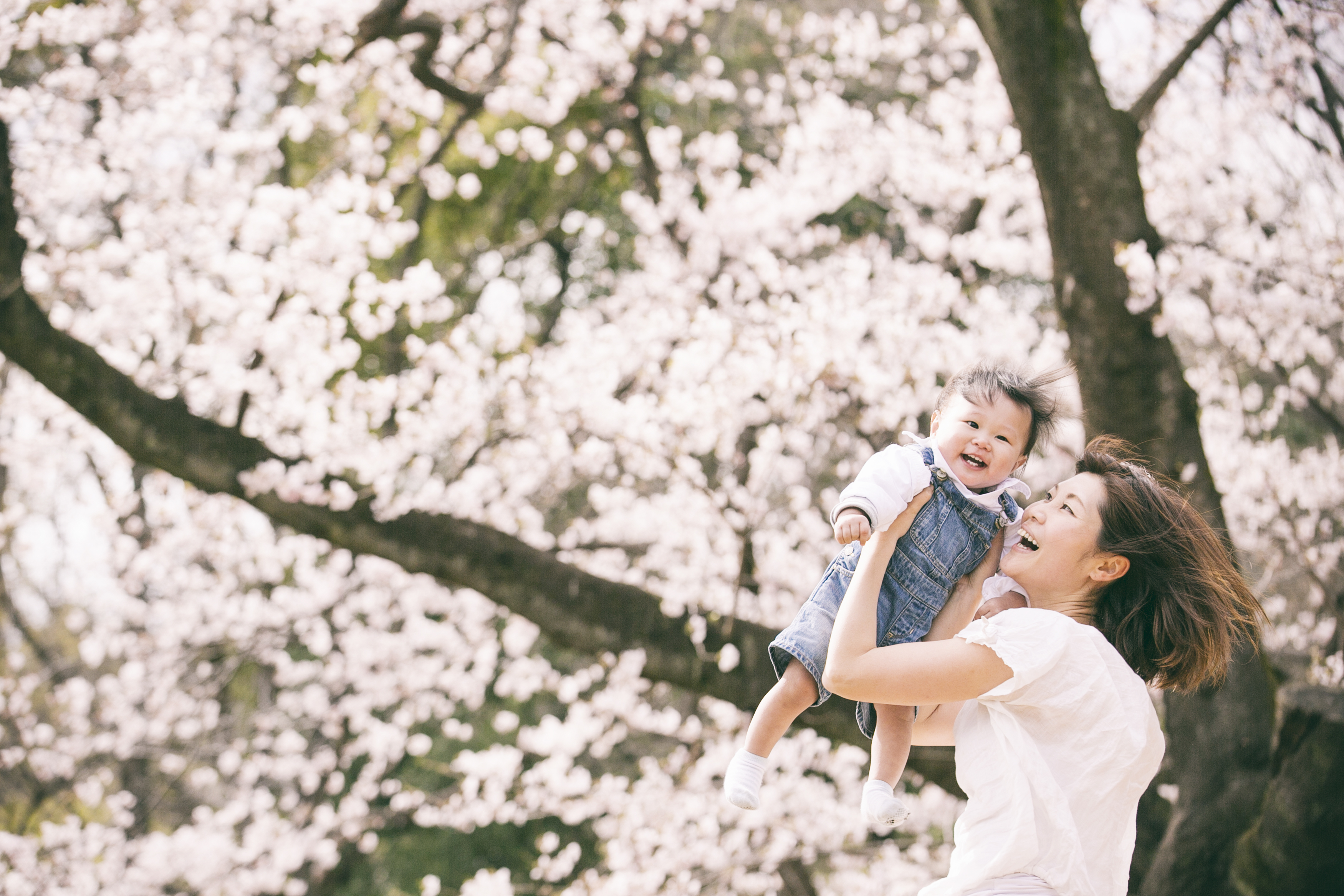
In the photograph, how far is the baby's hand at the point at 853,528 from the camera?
1.76 meters

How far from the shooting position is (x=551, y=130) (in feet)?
32.2

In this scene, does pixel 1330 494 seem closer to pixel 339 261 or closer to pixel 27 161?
pixel 339 261

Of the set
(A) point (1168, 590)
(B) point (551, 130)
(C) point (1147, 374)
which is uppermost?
(B) point (551, 130)

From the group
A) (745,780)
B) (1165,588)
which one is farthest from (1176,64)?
(745,780)

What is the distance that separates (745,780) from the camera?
6.91 ft

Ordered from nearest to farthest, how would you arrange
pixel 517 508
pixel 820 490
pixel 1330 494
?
pixel 517 508, pixel 1330 494, pixel 820 490

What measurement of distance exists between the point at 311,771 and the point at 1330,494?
8132 mm

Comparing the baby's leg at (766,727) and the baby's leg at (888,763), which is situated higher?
the baby's leg at (766,727)

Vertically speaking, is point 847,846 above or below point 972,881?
above

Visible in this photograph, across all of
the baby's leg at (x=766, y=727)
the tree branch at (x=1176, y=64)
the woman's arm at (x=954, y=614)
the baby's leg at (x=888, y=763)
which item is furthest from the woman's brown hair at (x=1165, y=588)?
the tree branch at (x=1176, y=64)

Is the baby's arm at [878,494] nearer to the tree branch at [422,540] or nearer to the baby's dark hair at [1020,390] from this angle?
the baby's dark hair at [1020,390]

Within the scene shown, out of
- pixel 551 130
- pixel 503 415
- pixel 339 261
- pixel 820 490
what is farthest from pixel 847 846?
pixel 551 130

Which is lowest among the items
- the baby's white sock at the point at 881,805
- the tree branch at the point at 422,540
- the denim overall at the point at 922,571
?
the baby's white sock at the point at 881,805

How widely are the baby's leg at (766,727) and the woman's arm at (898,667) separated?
35 centimetres
